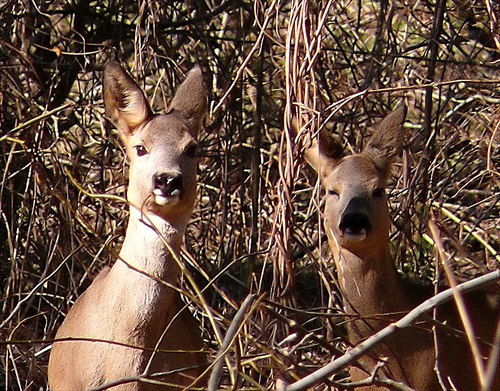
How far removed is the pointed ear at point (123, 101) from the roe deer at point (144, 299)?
6 cm

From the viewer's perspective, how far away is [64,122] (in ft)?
22.4

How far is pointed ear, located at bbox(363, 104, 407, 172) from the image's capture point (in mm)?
5738

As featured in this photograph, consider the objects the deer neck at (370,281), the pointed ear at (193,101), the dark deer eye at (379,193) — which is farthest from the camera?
the dark deer eye at (379,193)

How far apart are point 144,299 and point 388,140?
5.93ft

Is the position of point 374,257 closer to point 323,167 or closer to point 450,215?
point 323,167

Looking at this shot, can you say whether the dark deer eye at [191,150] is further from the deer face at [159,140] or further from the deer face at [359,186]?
the deer face at [359,186]

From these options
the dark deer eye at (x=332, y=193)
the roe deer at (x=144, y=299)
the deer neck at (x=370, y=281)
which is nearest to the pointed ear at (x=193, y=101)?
the roe deer at (x=144, y=299)

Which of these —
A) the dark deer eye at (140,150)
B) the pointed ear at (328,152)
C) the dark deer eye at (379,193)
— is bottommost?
the dark deer eye at (379,193)

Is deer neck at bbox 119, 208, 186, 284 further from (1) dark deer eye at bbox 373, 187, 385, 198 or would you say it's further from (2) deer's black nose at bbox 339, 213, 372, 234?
(1) dark deer eye at bbox 373, 187, 385, 198

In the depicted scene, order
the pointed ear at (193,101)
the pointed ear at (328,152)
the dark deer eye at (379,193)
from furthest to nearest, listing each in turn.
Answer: the pointed ear at (328,152) → the dark deer eye at (379,193) → the pointed ear at (193,101)

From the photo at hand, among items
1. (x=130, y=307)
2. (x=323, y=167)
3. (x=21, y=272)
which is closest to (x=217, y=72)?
(x=323, y=167)

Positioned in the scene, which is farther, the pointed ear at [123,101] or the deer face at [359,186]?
the deer face at [359,186]

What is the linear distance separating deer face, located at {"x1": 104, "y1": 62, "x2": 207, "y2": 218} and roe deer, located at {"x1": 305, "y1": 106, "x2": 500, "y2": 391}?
600 mm

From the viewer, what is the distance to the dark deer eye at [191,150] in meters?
4.98
